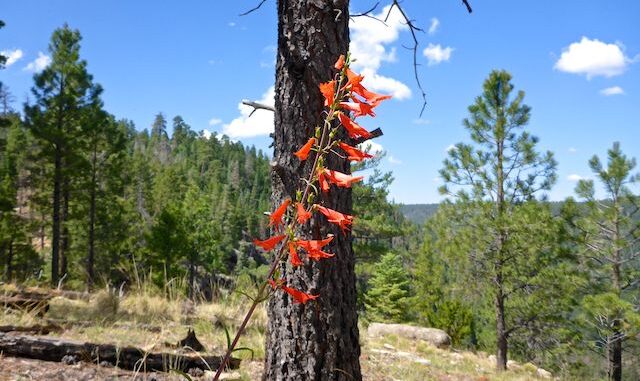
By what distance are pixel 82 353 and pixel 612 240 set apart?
13042 millimetres

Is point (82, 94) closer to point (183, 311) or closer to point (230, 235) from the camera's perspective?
point (183, 311)

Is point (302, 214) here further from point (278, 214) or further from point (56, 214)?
point (56, 214)

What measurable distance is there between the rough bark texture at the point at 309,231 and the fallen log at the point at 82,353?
1065 mm

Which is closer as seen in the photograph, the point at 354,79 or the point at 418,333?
the point at 354,79

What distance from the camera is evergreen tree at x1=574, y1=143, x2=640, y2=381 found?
1147cm

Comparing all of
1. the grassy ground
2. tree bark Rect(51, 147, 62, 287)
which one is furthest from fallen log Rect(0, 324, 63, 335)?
tree bark Rect(51, 147, 62, 287)

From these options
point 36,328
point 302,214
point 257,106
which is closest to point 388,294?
point 36,328

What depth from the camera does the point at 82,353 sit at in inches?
118

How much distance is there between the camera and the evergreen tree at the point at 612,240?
1147cm

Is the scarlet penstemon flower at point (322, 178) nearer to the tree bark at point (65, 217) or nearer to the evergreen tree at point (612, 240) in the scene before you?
the evergreen tree at point (612, 240)

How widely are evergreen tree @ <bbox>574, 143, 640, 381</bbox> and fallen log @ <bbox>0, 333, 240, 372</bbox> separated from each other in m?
11.4

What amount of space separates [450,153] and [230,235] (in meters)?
50.1

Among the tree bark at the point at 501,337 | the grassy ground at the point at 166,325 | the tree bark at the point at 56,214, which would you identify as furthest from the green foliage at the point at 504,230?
the tree bark at the point at 56,214

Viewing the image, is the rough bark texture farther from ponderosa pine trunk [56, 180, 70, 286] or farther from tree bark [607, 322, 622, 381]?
ponderosa pine trunk [56, 180, 70, 286]
